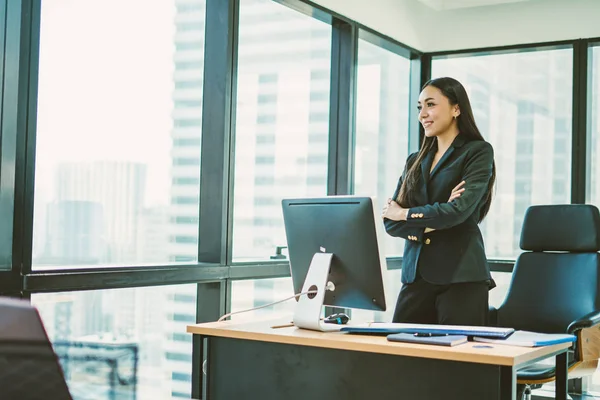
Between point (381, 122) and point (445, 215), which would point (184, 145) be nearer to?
point (445, 215)

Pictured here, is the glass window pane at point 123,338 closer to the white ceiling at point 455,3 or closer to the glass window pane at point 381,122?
the glass window pane at point 381,122

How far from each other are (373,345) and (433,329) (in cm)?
21

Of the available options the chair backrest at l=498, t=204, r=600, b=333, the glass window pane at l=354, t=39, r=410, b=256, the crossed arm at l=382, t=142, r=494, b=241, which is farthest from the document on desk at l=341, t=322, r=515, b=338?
the glass window pane at l=354, t=39, r=410, b=256

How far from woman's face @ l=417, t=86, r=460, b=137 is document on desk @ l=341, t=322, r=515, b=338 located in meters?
0.88

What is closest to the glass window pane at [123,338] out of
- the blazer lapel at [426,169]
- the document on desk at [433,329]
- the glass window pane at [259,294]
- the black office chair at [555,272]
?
the glass window pane at [259,294]

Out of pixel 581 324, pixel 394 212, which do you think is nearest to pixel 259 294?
pixel 394 212

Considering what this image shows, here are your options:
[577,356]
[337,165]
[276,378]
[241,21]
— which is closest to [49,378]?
[276,378]

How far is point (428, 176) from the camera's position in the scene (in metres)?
2.94

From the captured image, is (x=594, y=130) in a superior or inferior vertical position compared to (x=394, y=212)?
superior

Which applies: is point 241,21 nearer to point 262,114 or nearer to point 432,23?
point 262,114

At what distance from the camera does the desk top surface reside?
2.00m

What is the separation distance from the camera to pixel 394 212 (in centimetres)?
291

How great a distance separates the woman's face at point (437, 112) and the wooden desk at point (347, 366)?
96 centimetres

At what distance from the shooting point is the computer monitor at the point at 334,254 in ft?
7.70
